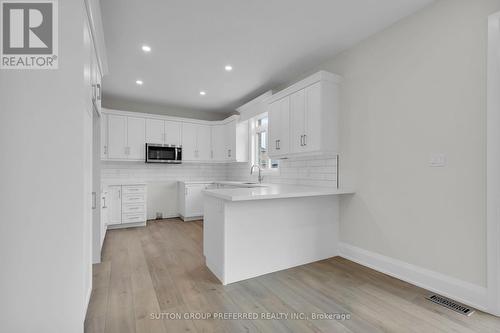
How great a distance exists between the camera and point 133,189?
15.6 feet

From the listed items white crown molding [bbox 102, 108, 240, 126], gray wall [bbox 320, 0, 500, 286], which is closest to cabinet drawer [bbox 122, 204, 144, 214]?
white crown molding [bbox 102, 108, 240, 126]

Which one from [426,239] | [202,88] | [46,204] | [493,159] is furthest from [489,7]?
[202,88]

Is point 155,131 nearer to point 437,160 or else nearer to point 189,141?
point 189,141

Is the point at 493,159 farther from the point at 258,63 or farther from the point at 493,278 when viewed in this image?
the point at 258,63

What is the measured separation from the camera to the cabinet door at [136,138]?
499 centimetres

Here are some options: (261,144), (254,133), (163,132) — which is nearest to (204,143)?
(163,132)

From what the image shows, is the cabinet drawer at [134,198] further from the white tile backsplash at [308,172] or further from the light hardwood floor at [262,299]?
Answer: the white tile backsplash at [308,172]

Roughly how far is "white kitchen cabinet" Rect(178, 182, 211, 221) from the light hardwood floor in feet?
7.06

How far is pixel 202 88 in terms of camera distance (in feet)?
14.8

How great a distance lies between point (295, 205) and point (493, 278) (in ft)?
5.55

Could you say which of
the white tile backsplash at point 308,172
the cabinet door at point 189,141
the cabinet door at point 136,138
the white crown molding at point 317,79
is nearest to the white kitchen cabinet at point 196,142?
the cabinet door at point 189,141

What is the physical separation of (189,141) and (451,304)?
5.09 metres

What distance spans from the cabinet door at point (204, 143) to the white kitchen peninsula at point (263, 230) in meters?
3.16

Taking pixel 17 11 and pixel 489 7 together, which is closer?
pixel 17 11
